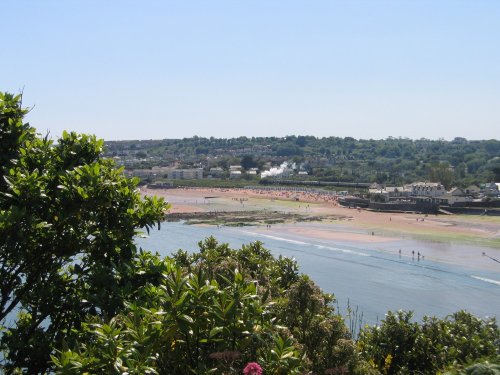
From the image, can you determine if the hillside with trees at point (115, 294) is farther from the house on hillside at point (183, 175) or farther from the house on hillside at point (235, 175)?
the house on hillside at point (183, 175)

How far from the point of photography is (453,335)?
379 inches

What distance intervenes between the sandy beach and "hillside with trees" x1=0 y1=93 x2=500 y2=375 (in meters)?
34.1

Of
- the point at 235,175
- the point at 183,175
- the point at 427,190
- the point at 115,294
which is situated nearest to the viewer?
the point at 115,294

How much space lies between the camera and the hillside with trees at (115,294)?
5203 mm

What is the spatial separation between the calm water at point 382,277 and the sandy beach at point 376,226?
2253mm

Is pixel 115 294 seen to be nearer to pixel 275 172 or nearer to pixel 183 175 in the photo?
pixel 183 175

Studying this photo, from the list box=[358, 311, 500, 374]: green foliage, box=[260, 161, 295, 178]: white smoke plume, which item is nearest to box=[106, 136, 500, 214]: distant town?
box=[260, 161, 295, 178]: white smoke plume

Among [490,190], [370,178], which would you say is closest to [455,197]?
[490,190]

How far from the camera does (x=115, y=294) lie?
21.6 ft

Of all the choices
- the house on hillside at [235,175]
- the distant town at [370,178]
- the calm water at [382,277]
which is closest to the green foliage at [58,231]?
the calm water at [382,277]

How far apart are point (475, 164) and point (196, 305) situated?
498 ft

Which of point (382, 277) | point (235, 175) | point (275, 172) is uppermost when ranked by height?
point (275, 172)

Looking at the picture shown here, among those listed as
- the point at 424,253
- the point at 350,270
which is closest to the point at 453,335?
the point at 350,270

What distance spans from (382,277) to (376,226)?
25.0m
